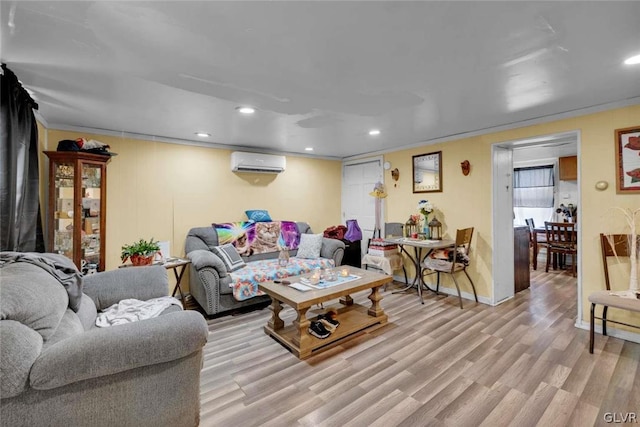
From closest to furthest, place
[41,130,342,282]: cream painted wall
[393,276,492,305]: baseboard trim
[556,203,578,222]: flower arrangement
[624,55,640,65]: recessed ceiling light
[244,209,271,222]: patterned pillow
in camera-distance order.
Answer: [624,55,640,65]: recessed ceiling light → [41,130,342,282]: cream painted wall → [393,276,492,305]: baseboard trim → [244,209,271,222]: patterned pillow → [556,203,578,222]: flower arrangement

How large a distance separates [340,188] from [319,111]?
2.93m

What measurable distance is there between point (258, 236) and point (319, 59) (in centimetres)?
287

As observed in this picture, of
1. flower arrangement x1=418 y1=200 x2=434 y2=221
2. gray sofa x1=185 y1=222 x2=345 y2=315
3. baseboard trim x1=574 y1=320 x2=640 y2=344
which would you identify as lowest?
baseboard trim x1=574 y1=320 x2=640 y2=344

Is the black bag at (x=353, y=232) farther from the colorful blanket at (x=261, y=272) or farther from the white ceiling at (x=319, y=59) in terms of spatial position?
the white ceiling at (x=319, y=59)

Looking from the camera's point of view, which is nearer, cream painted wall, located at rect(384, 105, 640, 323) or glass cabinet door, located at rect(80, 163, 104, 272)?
cream painted wall, located at rect(384, 105, 640, 323)

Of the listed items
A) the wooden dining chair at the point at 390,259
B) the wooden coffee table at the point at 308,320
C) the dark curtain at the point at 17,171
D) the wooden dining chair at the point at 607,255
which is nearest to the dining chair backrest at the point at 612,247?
the wooden dining chair at the point at 607,255

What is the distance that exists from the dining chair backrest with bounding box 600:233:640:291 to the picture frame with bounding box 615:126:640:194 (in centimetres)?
42

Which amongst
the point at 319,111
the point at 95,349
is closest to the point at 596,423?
the point at 95,349

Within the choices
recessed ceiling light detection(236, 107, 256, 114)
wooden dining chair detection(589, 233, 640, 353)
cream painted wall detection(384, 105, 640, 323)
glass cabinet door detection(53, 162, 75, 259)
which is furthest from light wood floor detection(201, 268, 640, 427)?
recessed ceiling light detection(236, 107, 256, 114)

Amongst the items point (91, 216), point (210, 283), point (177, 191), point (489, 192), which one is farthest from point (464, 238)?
point (91, 216)

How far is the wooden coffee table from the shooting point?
2367mm

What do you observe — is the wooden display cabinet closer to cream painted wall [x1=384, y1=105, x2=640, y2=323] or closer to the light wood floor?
the light wood floor

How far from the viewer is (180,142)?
380 centimetres

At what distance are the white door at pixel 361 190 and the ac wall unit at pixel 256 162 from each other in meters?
1.46
